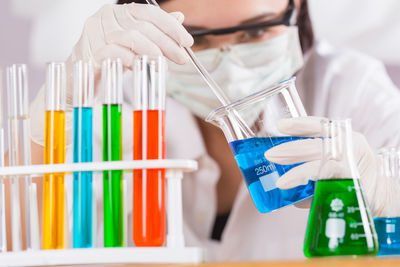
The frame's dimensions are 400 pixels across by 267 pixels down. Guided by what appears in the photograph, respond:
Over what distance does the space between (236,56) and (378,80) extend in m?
0.57

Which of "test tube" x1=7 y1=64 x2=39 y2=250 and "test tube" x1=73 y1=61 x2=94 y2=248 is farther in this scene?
"test tube" x1=7 y1=64 x2=39 y2=250

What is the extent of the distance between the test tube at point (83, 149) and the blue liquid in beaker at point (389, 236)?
53 cm

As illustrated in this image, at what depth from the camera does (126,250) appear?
868 mm

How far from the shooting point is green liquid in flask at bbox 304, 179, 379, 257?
84cm

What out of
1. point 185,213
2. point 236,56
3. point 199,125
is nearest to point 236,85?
point 236,56

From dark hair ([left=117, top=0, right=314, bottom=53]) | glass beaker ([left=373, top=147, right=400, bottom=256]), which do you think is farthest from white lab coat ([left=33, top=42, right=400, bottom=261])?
glass beaker ([left=373, top=147, right=400, bottom=256])

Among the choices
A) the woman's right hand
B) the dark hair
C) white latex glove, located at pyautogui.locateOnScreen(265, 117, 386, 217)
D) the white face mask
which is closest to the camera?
white latex glove, located at pyautogui.locateOnScreen(265, 117, 386, 217)

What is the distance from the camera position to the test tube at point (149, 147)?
0.89 meters

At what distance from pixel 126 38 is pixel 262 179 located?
0.44 metres

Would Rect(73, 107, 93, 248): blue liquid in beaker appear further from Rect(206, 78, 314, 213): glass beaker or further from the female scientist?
the female scientist

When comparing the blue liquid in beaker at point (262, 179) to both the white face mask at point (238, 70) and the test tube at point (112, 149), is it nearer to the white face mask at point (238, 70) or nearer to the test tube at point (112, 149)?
the test tube at point (112, 149)

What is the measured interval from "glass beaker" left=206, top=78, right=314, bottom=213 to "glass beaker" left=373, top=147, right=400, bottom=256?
0.50 ft

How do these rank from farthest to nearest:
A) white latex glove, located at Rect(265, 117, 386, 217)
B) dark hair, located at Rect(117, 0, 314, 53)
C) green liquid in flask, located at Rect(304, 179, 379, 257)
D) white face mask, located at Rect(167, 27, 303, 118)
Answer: dark hair, located at Rect(117, 0, 314, 53) < white face mask, located at Rect(167, 27, 303, 118) < white latex glove, located at Rect(265, 117, 386, 217) < green liquid in flask, located at Rect(304, 179, 379, 257)

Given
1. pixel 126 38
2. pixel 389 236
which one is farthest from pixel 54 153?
pixel 389 236
